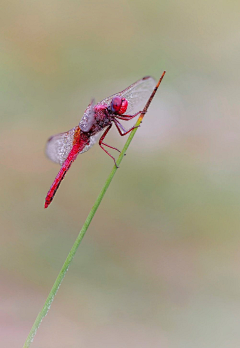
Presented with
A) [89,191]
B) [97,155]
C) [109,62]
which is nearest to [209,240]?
[89,191]

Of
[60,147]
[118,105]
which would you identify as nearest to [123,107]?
[118,105]

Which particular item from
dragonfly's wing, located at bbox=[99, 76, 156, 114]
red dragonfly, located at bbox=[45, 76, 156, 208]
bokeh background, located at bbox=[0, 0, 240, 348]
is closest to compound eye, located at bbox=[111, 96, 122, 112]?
red dragonfly, located at bbox=[45, 76, 156, 208]

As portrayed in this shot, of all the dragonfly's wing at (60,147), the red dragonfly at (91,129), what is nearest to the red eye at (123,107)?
the red dragonfly at (91,129)

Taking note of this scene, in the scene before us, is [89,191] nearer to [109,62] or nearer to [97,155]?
[97,155]

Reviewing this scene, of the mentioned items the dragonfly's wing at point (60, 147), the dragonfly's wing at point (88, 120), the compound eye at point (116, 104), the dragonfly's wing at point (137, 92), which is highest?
the dragonfly's wing at point (137, 92)

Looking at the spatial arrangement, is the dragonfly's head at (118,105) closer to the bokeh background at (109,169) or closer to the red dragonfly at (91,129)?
the red dragonfly at (91,129)

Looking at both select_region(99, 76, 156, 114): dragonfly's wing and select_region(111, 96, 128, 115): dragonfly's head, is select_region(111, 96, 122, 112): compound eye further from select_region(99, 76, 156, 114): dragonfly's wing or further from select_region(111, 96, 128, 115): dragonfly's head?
select_region(99, 76, 156, 114): dragonfly's wing

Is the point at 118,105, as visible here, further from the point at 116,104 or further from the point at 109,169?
the point at 109,169

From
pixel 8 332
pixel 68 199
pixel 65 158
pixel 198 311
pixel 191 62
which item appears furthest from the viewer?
pixel 191 62
